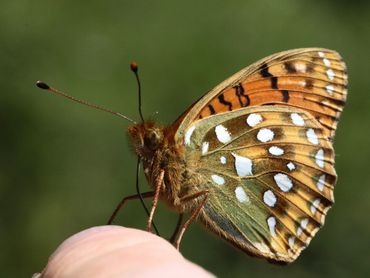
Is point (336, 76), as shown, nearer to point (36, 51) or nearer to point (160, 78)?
point (160, 78)

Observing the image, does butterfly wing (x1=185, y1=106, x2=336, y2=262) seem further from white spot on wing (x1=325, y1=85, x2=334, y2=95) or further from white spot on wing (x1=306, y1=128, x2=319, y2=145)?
white spot on wing (x1=325, y1=85, x2=334, y2=95)

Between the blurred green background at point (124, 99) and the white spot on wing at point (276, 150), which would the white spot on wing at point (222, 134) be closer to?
the white spot on wing at point (276, 150)

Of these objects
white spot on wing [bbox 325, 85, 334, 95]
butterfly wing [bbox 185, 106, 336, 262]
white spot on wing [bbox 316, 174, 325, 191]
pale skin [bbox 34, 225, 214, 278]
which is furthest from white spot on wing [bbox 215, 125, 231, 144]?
pale skin [bbox 34, 225, 214, 278]

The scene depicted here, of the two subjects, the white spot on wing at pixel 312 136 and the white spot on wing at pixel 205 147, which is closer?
the white spot on wing at pixel 205 147

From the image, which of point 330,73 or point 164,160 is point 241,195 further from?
point 330,73

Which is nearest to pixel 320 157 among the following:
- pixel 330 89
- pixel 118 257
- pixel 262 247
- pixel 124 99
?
pixel 330 89

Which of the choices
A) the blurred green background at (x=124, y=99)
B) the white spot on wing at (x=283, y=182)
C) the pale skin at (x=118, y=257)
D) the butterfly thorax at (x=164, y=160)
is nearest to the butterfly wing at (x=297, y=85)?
the white spot on wing at (x=283, y=182)

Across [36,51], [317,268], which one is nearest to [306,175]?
[317,268]
